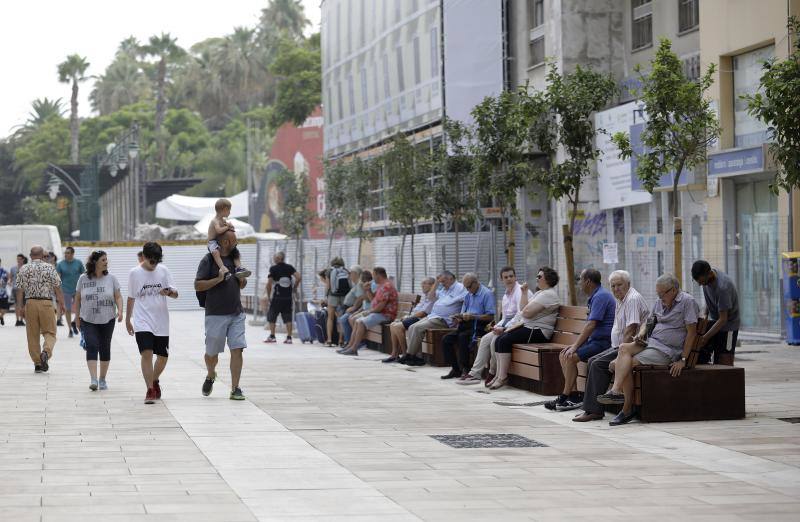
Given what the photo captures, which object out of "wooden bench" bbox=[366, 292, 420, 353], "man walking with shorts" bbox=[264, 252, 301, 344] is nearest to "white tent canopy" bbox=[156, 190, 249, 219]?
"man walking with shorts" bbox=[264, 252, 301, 344]

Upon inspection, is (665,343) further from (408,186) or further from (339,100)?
(339,100)

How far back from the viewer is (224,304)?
46.0 feet

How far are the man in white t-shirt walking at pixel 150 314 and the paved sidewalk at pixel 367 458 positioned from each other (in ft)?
1.09

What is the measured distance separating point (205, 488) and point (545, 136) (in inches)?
486

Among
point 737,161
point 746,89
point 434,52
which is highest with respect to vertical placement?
point 434,52

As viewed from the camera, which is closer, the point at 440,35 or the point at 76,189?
the point at 440,35

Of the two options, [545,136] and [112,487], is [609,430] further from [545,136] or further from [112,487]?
[545,136]

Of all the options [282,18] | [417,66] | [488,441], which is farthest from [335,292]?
[282,18]

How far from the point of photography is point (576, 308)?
1452 cm

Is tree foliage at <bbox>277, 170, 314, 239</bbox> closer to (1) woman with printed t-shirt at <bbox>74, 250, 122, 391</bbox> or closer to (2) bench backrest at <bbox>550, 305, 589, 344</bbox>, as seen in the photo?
(1) woman with printed t-shirt at <bbox>74, 250, 122, 391</bbox>

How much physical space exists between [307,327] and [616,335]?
13.4 m

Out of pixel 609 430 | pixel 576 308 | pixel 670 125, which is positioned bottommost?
pixel 609 430

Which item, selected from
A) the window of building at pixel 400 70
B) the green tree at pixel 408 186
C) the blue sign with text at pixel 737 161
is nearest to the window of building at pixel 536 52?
the green tree at pixel 408 186

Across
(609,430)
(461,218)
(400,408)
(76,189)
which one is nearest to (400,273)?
(461,218)
